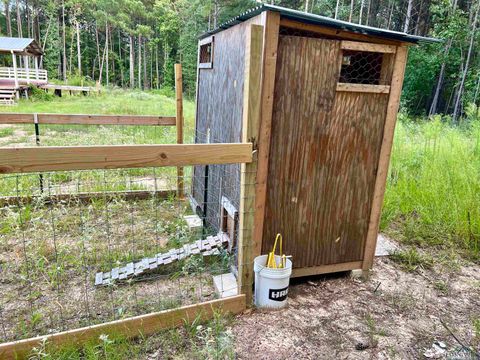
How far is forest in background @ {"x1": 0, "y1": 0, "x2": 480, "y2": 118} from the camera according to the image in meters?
16.4

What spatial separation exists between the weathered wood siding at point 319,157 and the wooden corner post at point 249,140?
0.27m

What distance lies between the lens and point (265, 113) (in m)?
2.26

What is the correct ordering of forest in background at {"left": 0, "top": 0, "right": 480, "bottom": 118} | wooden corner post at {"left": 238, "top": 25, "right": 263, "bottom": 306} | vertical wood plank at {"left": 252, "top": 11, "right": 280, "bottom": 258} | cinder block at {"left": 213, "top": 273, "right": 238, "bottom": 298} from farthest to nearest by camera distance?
forest in background at {"left": 0, "top": 0, "right": 480, "bottom": 118} → cinder block at {"left": 213, "top": 273, "right": 238, "bottom": 298} → vertical wood plank at {"left": 252, "top": 11, "right": 280, "bottom": 258} → wooden corner post at {"left": 238, "top": 25, "right": 263, "bottom": 306}

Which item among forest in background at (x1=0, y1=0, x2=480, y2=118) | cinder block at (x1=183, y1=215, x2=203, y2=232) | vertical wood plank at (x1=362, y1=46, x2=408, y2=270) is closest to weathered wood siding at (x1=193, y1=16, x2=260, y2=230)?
cinder block at (x1=183, y1=215, x2=203, y2=232)

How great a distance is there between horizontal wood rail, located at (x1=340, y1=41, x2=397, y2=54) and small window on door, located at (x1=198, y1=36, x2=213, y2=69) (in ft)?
4.98

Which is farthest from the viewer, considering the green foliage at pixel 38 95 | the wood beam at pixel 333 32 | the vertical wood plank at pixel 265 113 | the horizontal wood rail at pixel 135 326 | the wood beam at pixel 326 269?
the green foliage at pixel 38 95

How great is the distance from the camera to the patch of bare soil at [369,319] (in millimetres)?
2096

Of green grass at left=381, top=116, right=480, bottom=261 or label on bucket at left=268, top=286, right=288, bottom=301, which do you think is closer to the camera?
label on bucket at left=268, top=286, right=288, bottom=301

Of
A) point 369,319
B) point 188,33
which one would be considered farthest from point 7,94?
point 369,319

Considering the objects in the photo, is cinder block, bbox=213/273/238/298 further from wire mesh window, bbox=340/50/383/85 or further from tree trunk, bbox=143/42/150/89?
tree trunk, bbox=143/42/150/89

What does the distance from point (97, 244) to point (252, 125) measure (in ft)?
6.70

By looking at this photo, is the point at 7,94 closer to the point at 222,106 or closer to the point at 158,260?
the point at 222,106

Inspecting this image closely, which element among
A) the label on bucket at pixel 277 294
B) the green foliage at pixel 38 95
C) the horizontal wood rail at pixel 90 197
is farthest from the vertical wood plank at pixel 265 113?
the green foliage at pixel 38 95

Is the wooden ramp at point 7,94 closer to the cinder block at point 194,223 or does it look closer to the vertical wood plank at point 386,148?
the cinder block at point 194,223
